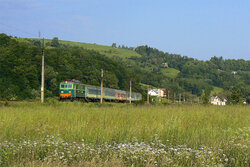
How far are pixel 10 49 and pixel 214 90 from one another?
141 meters

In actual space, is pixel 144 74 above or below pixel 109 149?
above

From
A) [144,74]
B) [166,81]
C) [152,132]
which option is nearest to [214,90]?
[166,81]

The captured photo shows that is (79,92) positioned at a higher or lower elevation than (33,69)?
lower

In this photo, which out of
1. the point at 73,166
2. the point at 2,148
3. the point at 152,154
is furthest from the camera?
the point at 2,148

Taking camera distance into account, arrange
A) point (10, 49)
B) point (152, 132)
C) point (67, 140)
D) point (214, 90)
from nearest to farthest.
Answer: point (67, 140) < point (152, 132) < point (10, 49) < point (214, 90)

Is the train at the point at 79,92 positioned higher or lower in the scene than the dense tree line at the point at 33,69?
lower

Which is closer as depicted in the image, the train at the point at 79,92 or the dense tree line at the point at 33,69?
the train at the point at 79,92

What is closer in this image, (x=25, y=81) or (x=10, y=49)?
(x=25, y=81)

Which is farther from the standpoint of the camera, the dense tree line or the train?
the dense tree line

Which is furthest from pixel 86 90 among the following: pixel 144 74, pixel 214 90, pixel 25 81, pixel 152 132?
pixel 214 90

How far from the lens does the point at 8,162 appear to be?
573 cm

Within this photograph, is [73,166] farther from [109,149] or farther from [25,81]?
A: [25,81]

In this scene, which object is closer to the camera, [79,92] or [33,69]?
[79,92]

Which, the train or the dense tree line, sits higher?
the dense tree line
